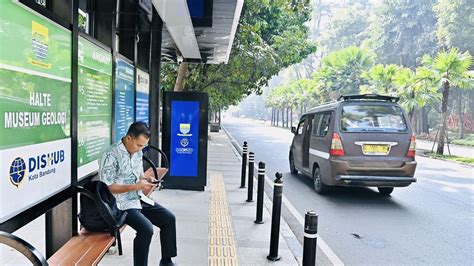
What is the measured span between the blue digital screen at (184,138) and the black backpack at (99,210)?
15.9 ft

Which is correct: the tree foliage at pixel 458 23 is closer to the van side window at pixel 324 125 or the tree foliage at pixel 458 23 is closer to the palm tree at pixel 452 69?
the palm tree at pixel 452 69

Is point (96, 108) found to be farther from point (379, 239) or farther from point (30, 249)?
point (379, 239)

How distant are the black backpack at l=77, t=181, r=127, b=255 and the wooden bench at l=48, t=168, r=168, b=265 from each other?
7cm

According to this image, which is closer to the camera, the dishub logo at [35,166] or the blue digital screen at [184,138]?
the dishub logo at [35,166]

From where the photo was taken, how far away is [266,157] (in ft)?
53.3

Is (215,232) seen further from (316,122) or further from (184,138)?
(316,122)

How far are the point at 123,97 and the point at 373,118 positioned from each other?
5.10 metres

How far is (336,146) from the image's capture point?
7840mm

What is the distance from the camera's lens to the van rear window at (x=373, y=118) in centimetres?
802

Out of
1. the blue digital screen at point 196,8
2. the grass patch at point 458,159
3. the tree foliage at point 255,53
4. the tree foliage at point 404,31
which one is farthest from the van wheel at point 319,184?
the tree foliage at point 404,31

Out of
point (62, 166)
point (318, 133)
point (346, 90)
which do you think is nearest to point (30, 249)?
point (62, 166)

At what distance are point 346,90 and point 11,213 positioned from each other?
3476 centimetres

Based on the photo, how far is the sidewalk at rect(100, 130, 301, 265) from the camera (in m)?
4.58

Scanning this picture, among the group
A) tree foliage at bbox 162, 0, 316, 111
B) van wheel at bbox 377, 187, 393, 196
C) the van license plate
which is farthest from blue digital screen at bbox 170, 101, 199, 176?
van wheel at bbox 377, 187, 393, 196
